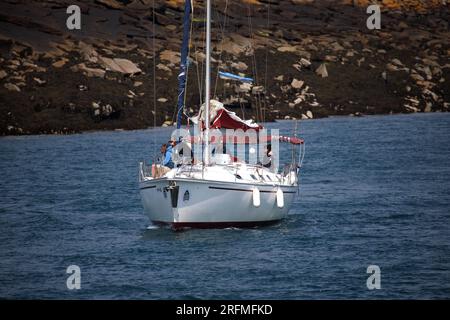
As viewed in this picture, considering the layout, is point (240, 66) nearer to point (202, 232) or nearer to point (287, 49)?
point (287, 49)

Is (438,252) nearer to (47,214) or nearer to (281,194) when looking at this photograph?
(281,194)

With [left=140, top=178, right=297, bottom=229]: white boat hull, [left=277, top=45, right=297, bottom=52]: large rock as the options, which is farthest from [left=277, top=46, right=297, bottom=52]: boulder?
[left=140, top=178, right=297, bottom=229]: white boat hull

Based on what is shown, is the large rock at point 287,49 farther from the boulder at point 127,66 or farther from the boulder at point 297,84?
the boulder at point 127,66

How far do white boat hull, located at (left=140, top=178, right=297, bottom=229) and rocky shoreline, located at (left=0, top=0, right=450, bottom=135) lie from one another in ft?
160

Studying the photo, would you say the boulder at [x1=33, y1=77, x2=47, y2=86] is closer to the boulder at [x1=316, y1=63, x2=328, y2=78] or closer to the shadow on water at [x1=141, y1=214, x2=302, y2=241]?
the boulder at [x1=316, y1=63, x2=328, y2=78]

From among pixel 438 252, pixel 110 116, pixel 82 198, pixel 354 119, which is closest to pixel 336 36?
pixel 354 119

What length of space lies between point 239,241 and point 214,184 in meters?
2.23

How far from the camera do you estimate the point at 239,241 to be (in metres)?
35.0

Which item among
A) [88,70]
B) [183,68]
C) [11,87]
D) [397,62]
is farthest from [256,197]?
[397,62]

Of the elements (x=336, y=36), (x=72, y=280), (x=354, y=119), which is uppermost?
(x=336, y=36)

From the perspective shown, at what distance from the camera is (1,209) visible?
45781mm

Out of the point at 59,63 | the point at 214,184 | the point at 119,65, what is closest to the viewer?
the point at 214,184

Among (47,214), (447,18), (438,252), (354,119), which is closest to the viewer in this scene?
(438,252)

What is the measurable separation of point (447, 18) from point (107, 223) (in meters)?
140
